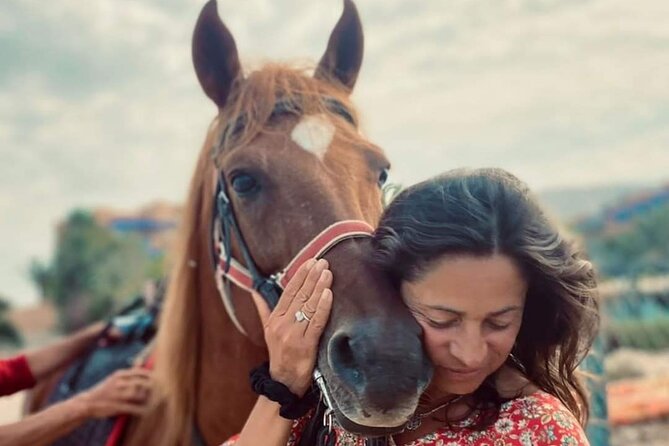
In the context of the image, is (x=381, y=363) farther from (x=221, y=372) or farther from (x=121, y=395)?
(x=121, y=395)

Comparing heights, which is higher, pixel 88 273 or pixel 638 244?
pixel 88 273

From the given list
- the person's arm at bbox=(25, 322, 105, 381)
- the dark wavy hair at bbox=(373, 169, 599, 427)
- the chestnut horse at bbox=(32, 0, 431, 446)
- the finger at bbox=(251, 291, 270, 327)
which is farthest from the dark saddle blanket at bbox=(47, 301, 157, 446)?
the dark wavy hair at bbox=(373, 169, 599, 427)

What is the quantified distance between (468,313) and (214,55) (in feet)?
4.59

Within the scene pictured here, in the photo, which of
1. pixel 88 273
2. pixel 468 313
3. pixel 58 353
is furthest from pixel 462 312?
pixel 88 273

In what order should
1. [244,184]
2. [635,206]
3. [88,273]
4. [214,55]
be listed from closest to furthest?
[244,184], [214,55], [88,273], [635,206]

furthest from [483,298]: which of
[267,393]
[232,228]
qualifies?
[232,228]

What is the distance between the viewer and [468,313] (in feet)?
3.98

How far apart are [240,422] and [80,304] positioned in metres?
27.6

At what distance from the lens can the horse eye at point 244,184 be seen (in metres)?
1.89

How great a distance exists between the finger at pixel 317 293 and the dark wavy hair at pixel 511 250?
0.40 feet

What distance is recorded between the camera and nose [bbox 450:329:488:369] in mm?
1210

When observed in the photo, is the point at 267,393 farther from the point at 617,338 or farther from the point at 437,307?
the point at 617,338

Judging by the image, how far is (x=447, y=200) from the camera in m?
1.25

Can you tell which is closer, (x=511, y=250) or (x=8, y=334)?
(x=511, y=250)
